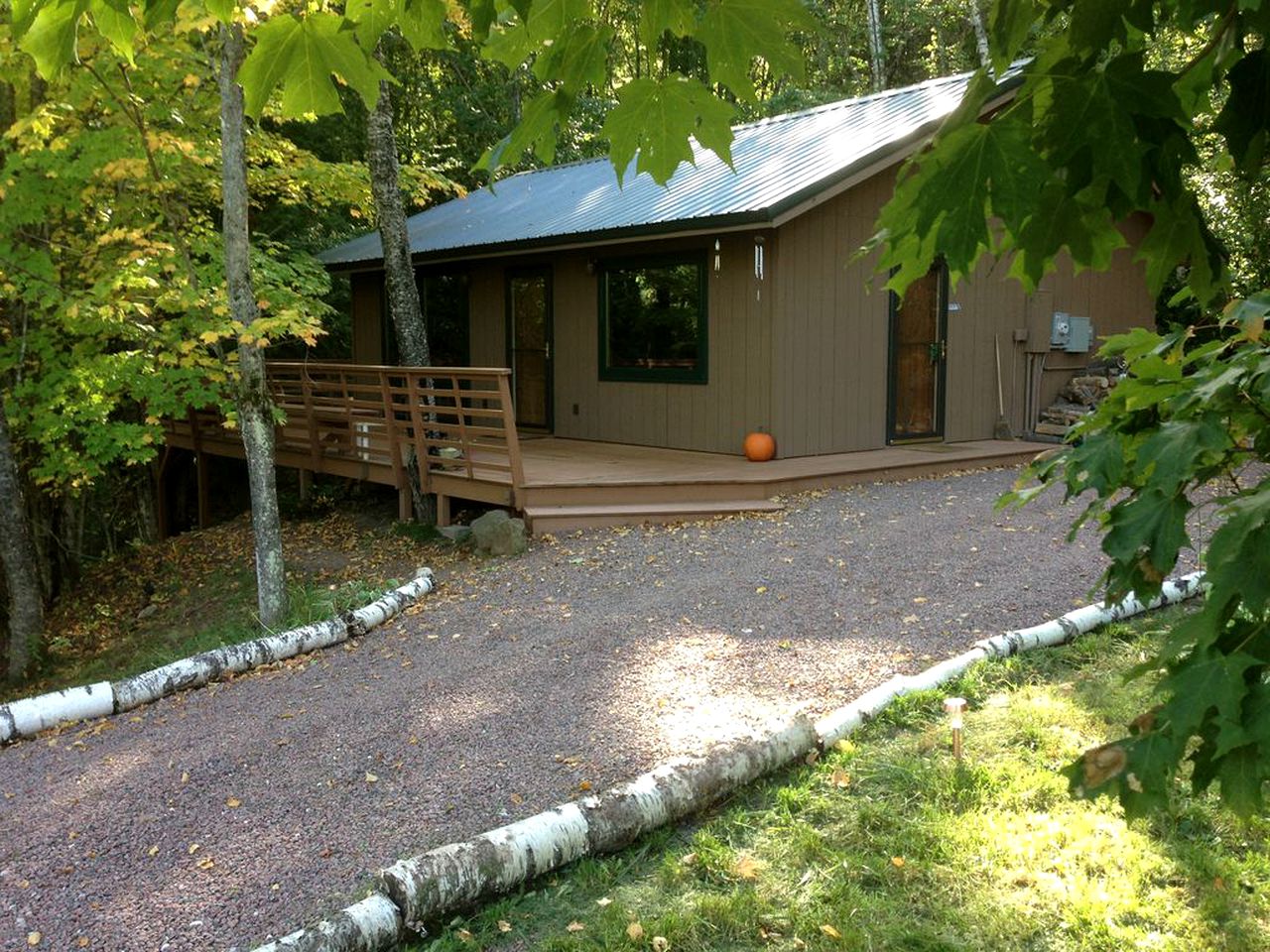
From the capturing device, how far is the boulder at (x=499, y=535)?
8273 millimetres

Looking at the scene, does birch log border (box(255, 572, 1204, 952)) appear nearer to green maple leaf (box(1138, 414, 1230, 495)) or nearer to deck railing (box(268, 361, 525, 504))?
green maple leaf (box(1138, 414, 1230, 495))

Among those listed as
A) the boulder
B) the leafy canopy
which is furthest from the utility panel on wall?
the leafy canopy

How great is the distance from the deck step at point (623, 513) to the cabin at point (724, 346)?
24mm

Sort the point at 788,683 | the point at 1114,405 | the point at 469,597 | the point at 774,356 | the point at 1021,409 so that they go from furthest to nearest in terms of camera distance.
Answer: the point at 1021,409, the point at 774,356, the point at 469,597, the point at 788,683, the point at 1114,405

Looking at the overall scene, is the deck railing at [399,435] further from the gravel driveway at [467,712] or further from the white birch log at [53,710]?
the white birch log at [53,710]

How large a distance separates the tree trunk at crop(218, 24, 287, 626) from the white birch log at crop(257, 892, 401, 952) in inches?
190

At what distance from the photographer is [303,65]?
→ 5.54 ft

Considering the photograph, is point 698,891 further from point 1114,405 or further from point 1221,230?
point 1221,230

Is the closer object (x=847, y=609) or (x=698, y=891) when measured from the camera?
(x=698, y=891)

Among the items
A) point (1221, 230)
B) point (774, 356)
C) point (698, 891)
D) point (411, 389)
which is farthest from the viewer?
point (1221, 230)

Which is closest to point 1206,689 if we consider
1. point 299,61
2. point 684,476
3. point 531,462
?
point 299,61

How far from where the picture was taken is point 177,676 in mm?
6066

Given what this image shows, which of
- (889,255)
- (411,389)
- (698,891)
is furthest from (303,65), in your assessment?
(411,389)

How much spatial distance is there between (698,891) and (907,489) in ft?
22.6
